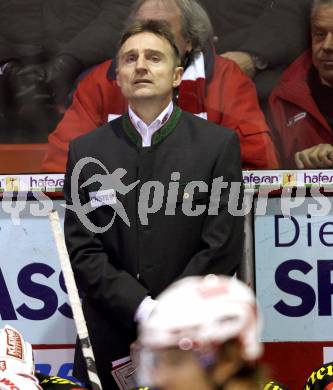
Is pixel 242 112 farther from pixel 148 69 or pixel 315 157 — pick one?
pixel 148 69

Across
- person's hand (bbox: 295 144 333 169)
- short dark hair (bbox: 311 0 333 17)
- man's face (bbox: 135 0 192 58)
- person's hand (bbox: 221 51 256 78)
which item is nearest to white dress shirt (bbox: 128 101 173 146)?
man's face (bbox: 135 0 192 58)

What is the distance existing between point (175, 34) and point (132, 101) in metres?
0.73

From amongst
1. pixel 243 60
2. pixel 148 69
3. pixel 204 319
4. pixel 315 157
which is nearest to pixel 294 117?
pixel 315 157

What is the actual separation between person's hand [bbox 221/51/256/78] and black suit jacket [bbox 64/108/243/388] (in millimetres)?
790

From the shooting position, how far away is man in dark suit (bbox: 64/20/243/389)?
4293 millimetres

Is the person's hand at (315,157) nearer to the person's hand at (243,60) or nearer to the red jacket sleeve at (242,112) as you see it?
the red jacket sleeve at (242,112)

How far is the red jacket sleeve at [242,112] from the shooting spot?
5145mm

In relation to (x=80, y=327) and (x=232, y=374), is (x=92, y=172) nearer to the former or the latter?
(x=80, y=327)

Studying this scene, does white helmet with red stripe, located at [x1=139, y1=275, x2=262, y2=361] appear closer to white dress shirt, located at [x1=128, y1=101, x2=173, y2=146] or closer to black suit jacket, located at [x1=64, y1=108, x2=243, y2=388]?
black suit jacket, located at [x1=64, y1=108, x2=243, y2=388]

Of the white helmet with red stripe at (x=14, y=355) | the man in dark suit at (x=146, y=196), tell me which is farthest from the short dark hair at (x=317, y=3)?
the white helmet with red stripe at (x=14, y=355)

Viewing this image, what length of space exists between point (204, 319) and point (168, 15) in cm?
306

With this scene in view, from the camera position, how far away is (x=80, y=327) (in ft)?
12.5

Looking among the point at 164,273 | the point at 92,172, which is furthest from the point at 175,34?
the point at 164,273

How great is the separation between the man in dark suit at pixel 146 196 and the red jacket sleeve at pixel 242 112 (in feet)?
2.26
